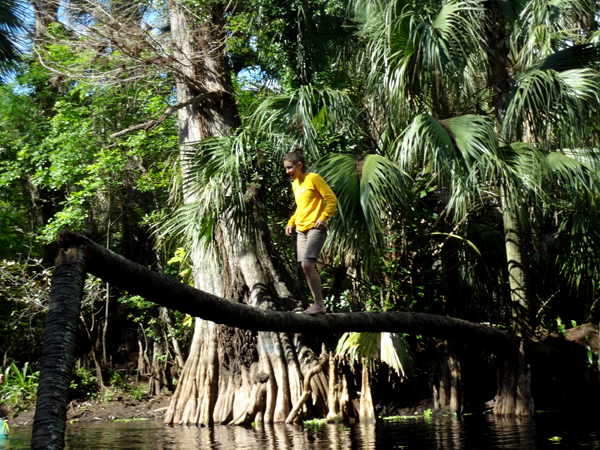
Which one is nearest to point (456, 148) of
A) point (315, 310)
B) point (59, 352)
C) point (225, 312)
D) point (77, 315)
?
point (315, 310)

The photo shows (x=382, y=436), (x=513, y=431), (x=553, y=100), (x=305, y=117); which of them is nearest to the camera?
(x=513, y=431)

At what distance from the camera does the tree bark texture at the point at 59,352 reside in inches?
155

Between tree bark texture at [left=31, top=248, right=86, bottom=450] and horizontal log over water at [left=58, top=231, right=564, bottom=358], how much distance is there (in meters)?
0.15

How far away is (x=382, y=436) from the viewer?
873cm

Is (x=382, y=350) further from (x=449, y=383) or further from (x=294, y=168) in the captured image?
(x=294, y=168)

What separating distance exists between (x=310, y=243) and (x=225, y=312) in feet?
4.71

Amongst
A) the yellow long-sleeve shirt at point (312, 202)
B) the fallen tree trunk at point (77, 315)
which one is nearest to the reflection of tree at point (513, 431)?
the fallen tree trunk at point (77, 315)

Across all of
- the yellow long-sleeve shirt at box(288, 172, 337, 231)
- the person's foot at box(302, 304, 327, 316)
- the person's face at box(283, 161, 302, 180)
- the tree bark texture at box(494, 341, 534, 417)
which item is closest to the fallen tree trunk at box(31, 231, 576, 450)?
the person's foot at box(302, 304, 327, 316)

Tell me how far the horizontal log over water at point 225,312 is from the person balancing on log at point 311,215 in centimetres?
48

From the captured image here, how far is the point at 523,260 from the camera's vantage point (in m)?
10.9

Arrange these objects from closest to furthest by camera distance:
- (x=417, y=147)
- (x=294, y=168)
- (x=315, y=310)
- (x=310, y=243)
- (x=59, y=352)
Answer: (x=59, y=352) → (x=315, y=310) → (x=310, y=243) → (x=294, y=168) → (x=417, y=147)

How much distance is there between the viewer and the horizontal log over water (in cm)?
475

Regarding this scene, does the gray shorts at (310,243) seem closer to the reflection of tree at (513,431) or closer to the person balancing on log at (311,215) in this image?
the person balancing on log at (311,215)

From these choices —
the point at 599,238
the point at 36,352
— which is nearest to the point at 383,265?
the point at 599,238
